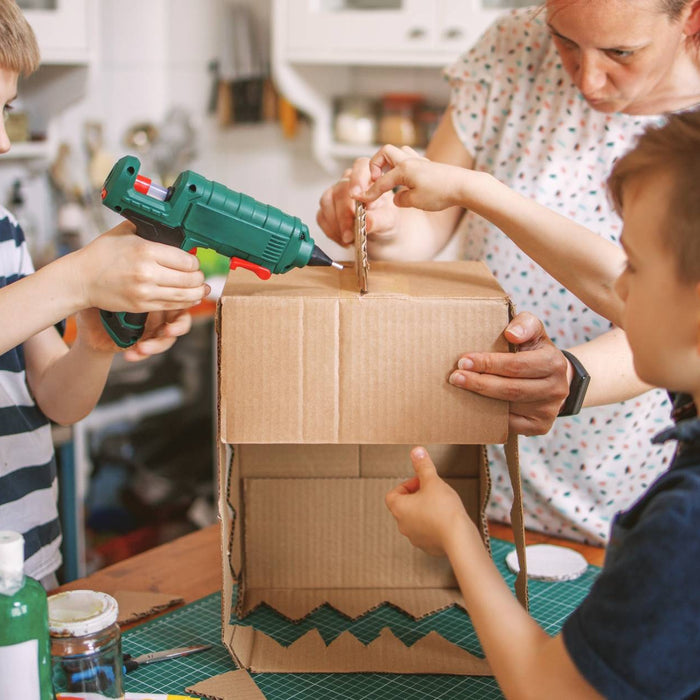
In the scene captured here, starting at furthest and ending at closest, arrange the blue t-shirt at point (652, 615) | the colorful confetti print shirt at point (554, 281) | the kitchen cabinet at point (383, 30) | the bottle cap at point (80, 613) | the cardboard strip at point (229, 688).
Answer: the kitchen cabinet at point (383, 30)
the colorful confetti print shirt at point (554, 281)
the cardboard strip at point (229, 688)
the bottle cap at point (80, 613)
the blue t-shirt at point (652, 615)

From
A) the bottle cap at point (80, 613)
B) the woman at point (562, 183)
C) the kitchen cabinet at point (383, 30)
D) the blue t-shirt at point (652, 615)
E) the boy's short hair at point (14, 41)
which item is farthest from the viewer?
the kitchen cabinet at point (383, 30)

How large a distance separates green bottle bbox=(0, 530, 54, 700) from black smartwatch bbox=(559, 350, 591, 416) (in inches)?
23.8

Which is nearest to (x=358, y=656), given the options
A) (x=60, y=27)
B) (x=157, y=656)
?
(x=157, y=656)

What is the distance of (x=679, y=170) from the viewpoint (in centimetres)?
67

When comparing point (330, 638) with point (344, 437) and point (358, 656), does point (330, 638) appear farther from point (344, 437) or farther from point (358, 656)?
point (344, 437)

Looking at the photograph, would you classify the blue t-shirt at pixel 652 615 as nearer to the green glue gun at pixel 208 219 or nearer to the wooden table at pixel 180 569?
the green glue gun at pixel 208 219

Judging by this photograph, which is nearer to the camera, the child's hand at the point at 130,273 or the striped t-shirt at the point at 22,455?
the child's hand at the point at 130,273

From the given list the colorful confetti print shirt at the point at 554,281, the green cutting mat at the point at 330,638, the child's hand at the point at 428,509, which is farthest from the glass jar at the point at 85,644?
the colorful confetti print shirt at the point at 554,281

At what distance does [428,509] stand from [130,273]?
0.37m

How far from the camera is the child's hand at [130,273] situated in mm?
888

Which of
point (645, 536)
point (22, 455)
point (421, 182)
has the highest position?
point (421, 182)

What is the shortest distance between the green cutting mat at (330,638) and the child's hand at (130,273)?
0.37 m

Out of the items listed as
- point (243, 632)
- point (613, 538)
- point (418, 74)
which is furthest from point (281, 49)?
point (613, 538)

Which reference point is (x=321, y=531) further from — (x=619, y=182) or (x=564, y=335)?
(x=619, y=182)
